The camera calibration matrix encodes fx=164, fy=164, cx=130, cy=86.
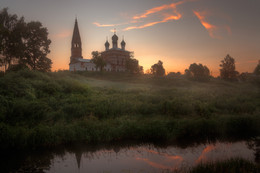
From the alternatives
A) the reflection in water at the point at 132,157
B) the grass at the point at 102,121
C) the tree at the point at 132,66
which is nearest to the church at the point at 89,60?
the tree at the point at 132,66

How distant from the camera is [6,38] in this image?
2827 cm

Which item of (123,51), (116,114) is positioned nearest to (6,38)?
(116,114)

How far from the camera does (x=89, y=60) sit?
68125mm

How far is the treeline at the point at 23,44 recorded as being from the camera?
28.3 m

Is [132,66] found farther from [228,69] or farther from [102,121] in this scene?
[102,121]

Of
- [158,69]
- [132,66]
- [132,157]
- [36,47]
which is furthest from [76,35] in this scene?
[132,157]

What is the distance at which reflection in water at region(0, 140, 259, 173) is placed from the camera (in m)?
7.96

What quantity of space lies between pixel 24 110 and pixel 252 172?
14.9 metres

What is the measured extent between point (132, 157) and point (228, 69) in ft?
190

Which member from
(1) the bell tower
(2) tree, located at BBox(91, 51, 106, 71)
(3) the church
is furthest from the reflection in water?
(1) the bell tower

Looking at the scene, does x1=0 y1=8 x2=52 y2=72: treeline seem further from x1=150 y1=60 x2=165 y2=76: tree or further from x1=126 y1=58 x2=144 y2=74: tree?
x1=150 y1=60 x2=165 y2=76: tree

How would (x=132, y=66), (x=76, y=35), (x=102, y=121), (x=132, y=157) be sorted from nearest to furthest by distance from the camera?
(x=132, y=157), (x=102, y=121), (x=132, y=66), (x=76, y=35)

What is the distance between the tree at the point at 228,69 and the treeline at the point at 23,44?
5352cm

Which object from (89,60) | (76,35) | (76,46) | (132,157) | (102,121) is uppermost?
(76,35)
